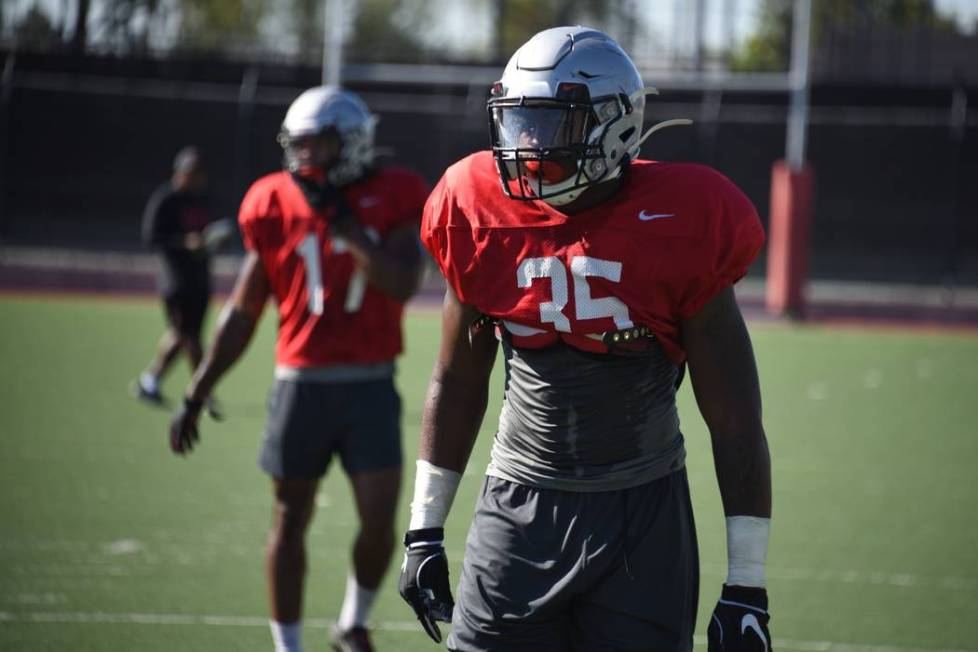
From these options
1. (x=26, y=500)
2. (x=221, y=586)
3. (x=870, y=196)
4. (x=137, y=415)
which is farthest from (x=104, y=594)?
(x=870, y=196)

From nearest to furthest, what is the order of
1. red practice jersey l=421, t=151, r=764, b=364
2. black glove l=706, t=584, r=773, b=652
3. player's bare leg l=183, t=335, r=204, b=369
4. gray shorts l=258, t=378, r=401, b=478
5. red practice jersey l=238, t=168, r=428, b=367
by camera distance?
1. black glove l=706, t=584, r=773, b=652
2. red practice jersey l=421, t=151, r=764, b=364
3. gray shorts l=258, t=378, r=401, b=478
4. red practice jersey l=238, t=168, r=428, b=367
5. player's bare leg l=183, t=335, r=204, b=369

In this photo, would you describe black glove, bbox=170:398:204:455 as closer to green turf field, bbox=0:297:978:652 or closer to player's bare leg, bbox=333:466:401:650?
player's bare leg, bbox=333:466:401:650

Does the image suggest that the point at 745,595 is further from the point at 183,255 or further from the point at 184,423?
the point at 183,255

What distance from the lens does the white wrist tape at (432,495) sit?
2975 mm

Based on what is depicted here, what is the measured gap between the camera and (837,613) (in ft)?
17.3

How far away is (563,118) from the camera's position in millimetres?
2742

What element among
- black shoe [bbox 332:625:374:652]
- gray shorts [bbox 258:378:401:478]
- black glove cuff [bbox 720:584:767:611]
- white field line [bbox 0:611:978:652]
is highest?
black glove cuff [bbox 720:584:767:611]

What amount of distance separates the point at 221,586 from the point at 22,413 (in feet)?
13.8

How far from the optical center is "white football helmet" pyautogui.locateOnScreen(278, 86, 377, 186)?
466 cm

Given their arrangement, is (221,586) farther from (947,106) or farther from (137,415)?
(947,106)

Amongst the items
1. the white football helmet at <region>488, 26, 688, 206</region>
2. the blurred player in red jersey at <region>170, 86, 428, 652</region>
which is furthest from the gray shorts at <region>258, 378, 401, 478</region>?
the white football helmet at <region>488, 26, 688, 206</region>

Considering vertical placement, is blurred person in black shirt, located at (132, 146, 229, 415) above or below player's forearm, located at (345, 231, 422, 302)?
below

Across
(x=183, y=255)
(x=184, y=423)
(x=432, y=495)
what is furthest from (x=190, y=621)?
(x=183, y=255)

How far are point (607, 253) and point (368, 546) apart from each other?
7.13 feet
